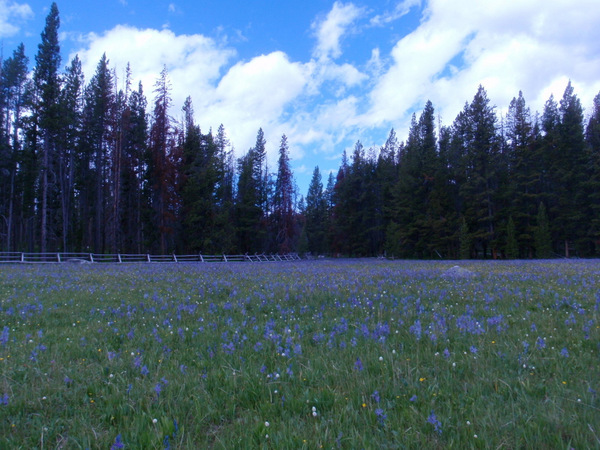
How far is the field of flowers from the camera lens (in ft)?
8.26

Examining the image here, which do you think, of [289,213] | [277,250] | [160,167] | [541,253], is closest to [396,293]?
[160,167]

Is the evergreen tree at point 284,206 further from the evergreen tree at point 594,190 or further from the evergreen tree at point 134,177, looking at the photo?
the evergreen tree at point 594,190

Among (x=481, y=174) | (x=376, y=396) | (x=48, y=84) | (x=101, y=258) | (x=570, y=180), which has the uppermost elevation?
(x=48, y=84)

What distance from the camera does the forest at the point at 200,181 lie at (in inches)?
1772

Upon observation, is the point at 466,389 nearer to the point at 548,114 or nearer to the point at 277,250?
the point at 277,250

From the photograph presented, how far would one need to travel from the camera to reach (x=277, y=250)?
63.9 meters

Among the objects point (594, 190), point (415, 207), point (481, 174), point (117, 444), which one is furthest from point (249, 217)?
point (117, 444)

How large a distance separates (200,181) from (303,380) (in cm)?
4968

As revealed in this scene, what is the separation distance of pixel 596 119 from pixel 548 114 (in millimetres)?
6943

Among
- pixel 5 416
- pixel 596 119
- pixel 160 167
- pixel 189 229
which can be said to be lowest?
pixel 5 416

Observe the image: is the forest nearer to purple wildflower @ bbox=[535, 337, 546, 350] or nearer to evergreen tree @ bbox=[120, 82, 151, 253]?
evergreen tree @ bbox=[120, 82, 151, 253]

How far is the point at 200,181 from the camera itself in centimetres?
5028

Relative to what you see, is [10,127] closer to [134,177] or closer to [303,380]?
[134,177]

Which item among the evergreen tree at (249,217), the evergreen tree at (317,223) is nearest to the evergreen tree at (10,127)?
the evergreen tree at (249,217)
